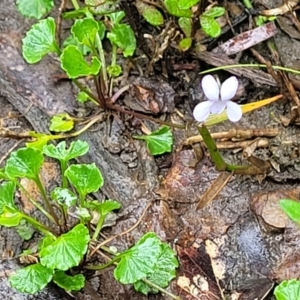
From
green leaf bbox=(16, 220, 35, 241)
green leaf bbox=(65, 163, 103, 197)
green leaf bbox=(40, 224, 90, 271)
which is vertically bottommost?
green leaf bbox=(16, 220, 35, 241)

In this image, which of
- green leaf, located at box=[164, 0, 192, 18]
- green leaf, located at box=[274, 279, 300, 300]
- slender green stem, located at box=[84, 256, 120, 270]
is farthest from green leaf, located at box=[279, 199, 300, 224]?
green leaf, located at box=[164, 0, 192, 18]

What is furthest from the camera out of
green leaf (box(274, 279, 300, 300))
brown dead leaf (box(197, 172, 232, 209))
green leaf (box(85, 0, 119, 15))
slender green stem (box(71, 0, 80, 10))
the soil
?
slender green stem (box(71, 0, 80, 10))

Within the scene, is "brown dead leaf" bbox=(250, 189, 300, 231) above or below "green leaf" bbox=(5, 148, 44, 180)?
below

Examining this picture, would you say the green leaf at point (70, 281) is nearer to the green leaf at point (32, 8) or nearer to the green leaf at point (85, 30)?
the green leaf at point (85, 30)

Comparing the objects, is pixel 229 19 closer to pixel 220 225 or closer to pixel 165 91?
pixel 165 91

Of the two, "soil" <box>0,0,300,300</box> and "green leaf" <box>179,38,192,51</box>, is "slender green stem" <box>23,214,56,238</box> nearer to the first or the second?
"soil" <box>0,0,300,300</box>

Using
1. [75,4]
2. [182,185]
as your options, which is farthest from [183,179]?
[75,4]
